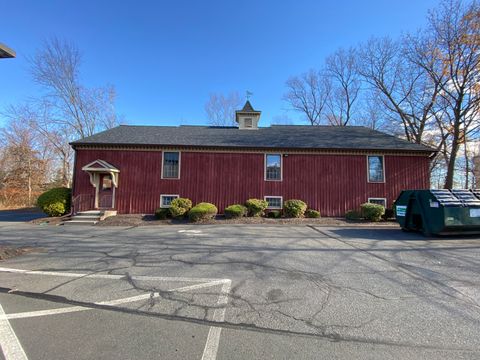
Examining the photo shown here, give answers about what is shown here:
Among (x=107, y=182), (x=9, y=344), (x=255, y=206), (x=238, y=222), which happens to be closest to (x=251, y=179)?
(x=255, y=206)

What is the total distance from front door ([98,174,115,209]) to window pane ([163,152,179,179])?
348 centimetres

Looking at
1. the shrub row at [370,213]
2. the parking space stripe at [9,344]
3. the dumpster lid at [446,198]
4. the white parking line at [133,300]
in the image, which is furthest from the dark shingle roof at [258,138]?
the parking space stripe at [9,344]

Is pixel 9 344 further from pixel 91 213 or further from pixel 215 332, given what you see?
pixel 91 213

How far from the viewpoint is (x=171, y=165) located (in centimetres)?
1689

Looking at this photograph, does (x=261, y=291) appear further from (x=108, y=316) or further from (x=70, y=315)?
(x=70, y=315)

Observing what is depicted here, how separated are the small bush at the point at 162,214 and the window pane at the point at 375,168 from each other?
12.7 metres

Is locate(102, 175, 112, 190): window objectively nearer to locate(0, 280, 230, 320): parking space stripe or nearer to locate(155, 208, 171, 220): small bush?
locate(155, 208, 171, 220): small bush

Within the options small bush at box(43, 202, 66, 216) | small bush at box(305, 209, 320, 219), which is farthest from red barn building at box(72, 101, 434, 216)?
small bush at box(43, 202, 66, 216)

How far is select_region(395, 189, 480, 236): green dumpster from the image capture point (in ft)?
30.3

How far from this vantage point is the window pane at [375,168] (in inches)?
663

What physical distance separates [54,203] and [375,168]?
1974cm

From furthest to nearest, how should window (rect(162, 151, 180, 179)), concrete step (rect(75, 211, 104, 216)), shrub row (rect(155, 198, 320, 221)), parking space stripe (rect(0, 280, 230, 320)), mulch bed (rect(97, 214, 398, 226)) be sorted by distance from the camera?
window (rect(162, 151, 180, 179)) → concrete step (rect(75, 211, 104, 216)) → shrub row (rect(155, 198, 320, 221)) → mulch bed (rect(97, 214, 398, 226)) → parking space stripe (rect(0, 280, 230, 320))

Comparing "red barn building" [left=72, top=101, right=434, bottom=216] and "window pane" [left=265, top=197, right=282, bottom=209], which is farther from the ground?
"red barn building" [left=72, top=101, right=434, bottom=216]

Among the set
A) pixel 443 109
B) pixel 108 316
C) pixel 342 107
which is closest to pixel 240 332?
pixel 108 316
